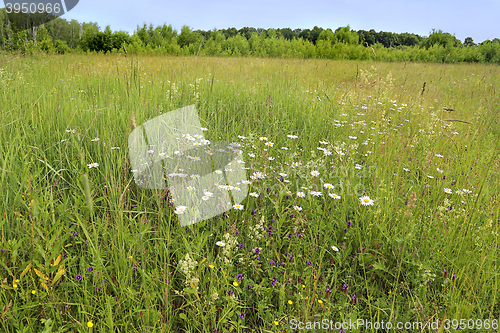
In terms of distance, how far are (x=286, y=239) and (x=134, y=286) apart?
0.93 m

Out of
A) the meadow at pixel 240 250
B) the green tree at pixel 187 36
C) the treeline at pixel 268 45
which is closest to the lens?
the meadow at pixel 240 250

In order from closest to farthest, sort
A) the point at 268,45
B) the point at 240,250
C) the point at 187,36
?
the point at 240,250
the point at 268,45
the point at 187,36

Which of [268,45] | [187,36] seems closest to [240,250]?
[268,45]

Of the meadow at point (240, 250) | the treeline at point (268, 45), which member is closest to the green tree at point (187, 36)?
the treeline at point (268, 45)

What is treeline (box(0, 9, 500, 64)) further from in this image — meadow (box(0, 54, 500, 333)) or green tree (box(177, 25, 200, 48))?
meadow (box(0, 54, 500, 333))

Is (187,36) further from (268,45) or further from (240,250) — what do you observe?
(240,250)

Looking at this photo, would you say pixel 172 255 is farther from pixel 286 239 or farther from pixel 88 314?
pixel 286 239

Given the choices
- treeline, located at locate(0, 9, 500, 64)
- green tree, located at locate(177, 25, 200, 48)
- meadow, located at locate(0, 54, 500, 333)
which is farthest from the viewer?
green tree, located at locate(177, 25, 200, 48)

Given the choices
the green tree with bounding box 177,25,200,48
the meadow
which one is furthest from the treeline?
the meadow

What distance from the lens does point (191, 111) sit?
3.15m

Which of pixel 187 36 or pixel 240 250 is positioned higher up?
pixel 187 36

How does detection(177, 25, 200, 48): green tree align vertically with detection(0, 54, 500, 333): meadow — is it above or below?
above

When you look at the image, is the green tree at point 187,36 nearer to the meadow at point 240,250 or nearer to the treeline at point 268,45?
the treeline at point 268,45

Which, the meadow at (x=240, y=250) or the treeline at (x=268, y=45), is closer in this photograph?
the meadow at (x=240, y=250)
